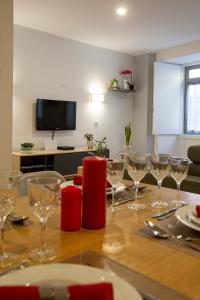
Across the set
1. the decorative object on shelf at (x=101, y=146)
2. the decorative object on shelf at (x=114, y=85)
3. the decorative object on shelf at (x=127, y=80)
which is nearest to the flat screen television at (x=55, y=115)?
the decorative object on shelf at (x=101, y=146)

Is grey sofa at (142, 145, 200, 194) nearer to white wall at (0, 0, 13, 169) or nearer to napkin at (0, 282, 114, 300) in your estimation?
white wall at (0, 0, 13, 169)

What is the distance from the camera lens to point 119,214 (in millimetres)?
1144

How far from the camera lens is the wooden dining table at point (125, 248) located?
0.69m

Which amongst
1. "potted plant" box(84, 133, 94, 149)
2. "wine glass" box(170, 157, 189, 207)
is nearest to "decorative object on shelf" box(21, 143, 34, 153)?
"potted plant" box(84, 133, 94, 149)

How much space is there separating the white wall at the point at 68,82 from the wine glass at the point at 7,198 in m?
3.79

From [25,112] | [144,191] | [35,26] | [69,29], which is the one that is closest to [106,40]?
[69,29]

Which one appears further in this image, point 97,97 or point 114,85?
point 114,85

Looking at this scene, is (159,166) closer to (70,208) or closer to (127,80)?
(70,208)

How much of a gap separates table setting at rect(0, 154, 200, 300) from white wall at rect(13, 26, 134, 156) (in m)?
3.60

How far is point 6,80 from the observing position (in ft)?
9.18

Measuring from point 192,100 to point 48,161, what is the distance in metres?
3.54

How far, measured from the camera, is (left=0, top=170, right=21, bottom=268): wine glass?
0.75m

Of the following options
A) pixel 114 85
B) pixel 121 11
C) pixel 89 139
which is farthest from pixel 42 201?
pixel 114 85

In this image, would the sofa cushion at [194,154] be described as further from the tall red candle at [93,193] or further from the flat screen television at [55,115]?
the flat screen television at [55,115]
